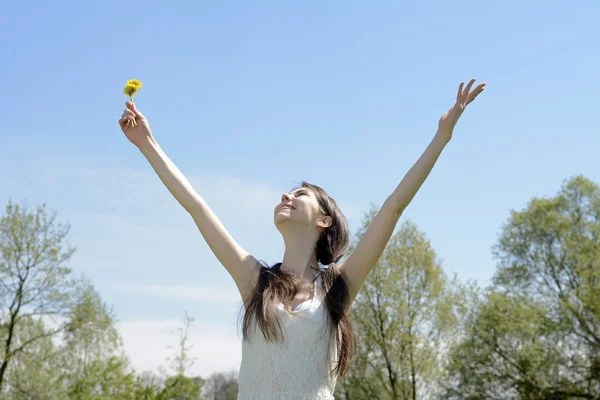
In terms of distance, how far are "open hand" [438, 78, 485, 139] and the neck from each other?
83 cm

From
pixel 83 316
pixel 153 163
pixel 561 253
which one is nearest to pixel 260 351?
pixel 153 163

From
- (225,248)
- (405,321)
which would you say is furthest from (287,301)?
(405,321)

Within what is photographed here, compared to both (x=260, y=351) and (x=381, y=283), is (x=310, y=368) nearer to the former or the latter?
(x=260, y=351)

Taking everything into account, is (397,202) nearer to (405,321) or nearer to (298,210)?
(298,210)

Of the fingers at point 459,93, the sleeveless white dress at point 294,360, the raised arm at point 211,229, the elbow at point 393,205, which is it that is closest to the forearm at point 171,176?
the raised arm at point 211,229

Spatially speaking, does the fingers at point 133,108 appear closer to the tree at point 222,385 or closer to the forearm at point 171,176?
the forearm at point 171,176

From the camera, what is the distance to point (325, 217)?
11.1ft

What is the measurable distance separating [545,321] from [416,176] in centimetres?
2327

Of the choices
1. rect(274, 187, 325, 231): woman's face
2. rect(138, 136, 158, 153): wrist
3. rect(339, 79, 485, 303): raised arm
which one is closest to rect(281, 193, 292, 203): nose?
rect(274, 187, 325, 231): woman's face

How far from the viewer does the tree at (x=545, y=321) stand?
2364 centimetres

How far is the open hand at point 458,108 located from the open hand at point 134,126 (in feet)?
4.89

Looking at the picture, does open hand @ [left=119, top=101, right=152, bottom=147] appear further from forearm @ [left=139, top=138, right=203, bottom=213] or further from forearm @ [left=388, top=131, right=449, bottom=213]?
forearm @ [left=388, top=131, right=449, bottom=213]

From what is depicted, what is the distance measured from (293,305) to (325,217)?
0.53 m

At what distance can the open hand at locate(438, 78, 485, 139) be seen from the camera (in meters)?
3.11
